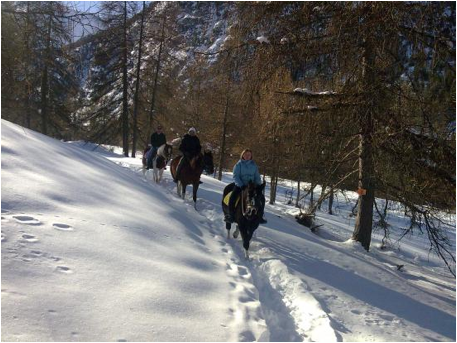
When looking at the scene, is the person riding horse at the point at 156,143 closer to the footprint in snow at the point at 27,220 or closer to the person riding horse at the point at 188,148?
the person riding horse at the point at 188,148

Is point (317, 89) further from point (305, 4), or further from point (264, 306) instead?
point (264, 306)

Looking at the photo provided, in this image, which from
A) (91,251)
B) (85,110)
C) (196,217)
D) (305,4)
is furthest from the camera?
(85,110)

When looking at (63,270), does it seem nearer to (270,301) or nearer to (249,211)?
(270,301)

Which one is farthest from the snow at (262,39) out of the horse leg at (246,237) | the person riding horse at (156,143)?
the person riding horse at (156,143)

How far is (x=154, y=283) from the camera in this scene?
3.82m

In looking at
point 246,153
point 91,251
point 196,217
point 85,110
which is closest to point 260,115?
point 246,153

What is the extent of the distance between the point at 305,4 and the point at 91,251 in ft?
13.5

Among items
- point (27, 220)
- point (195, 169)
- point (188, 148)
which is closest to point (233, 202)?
point (195, 169)

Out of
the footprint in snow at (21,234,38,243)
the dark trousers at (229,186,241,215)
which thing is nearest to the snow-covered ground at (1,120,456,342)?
the footprint in snow at (21,234,38,243)

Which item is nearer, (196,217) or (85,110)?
(196,217)

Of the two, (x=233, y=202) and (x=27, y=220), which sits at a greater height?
(x=233, y=202)

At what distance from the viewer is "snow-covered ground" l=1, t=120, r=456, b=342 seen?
2.92 meters

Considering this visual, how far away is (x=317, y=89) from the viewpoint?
312 inches

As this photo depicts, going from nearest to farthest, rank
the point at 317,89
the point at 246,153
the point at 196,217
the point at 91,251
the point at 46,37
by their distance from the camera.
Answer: the point at 91,251 < the point at 46,37 < the point at 246,153 < the point at 317,89 < the point at 196,217
